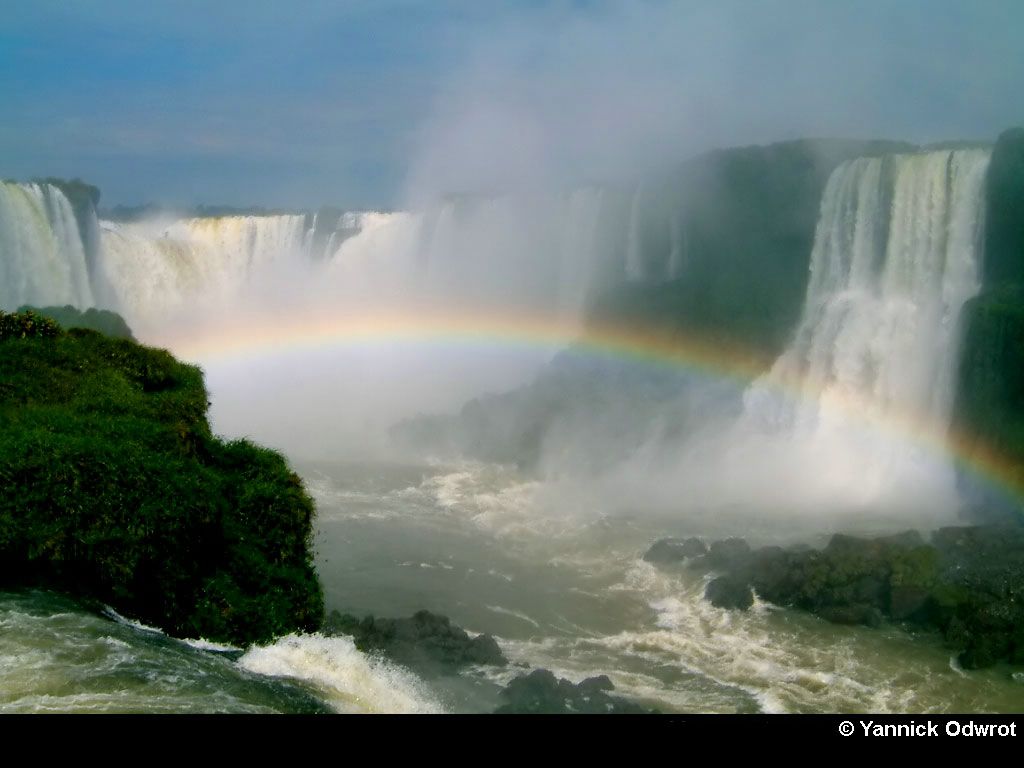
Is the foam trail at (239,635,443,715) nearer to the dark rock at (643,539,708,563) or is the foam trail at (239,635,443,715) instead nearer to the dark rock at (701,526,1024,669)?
the dark rock at (701,526,1024,669)

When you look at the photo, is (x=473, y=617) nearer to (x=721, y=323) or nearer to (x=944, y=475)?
(x=944, y=475)

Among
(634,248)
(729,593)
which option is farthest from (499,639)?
(634,248)

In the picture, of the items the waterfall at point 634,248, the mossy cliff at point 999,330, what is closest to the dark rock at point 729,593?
the mossy cliff at point 999,330

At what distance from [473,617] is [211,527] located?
27.1ft

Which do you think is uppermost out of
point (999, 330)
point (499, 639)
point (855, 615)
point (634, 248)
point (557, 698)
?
point (634, 248)

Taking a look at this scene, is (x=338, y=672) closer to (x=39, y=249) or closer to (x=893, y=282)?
(x=893, y=282)

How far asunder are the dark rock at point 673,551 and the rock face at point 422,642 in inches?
257

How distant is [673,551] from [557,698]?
29.3 ft

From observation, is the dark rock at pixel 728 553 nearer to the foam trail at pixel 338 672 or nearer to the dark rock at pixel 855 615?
the dark rock at pixel 855 615

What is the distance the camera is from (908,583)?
1634 cm

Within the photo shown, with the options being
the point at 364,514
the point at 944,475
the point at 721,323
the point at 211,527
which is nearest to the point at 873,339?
the point at 944,475

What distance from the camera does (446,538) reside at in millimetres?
21594

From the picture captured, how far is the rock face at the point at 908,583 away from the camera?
49.9ft

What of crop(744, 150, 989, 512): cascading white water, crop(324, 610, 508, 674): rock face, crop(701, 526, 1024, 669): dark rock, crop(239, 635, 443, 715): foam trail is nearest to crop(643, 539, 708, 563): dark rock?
crop(701, 526, 1024, 669): dark rock
